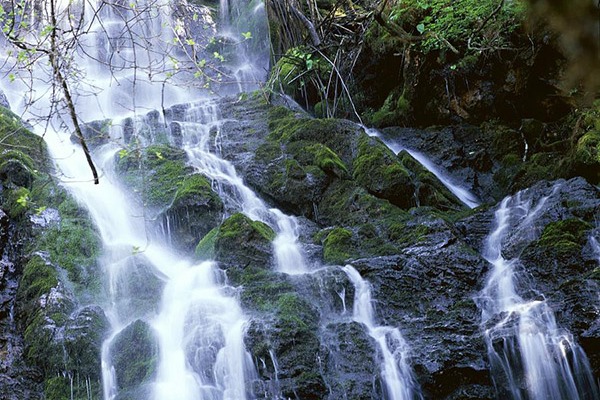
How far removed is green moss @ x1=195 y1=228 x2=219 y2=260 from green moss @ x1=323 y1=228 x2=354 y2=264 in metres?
1.69

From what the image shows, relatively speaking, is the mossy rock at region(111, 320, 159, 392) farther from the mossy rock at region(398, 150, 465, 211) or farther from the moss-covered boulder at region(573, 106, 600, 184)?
the moss-covered boulder at region(573, 106, 600, 184)

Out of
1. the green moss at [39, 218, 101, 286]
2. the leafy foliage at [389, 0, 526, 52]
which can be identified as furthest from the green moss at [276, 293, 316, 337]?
the leafy foliage at [389, 0, 526, 52]

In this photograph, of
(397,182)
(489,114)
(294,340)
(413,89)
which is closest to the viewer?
(294,340)

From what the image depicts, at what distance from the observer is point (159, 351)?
262 inches

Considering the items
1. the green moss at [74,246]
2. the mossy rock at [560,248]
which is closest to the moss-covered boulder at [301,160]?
the green moss at [74,246]

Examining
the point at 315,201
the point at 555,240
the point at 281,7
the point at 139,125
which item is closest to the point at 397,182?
the point at 315,201

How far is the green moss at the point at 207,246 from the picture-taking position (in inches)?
328

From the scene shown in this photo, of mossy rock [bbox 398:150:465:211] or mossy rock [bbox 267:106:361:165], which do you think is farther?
mossy rock [bbox 267:106:361:165]

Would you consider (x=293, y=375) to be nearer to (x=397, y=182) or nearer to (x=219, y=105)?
(x=397, y=182)

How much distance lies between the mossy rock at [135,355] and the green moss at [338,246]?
2.60 meters

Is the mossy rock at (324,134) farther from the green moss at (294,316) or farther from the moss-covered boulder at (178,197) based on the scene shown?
the green moss at (294,316)

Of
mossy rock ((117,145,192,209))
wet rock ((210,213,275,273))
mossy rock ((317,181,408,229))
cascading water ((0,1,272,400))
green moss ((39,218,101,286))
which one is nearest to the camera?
cascading water ((0,1,272,400))

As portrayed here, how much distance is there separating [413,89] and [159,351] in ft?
27.4

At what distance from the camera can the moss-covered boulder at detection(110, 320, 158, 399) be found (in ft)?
20.7
